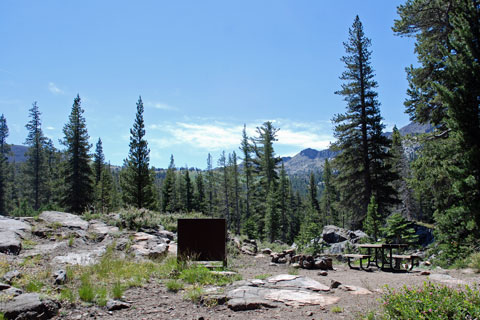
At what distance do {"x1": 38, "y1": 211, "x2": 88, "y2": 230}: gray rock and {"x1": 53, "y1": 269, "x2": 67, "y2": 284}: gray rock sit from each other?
5.34 metres

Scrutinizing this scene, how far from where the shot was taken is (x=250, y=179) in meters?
41.2

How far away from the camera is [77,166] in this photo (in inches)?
1176

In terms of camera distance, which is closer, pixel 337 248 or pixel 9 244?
pixel 9 244

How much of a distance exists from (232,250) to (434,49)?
12.3 metres

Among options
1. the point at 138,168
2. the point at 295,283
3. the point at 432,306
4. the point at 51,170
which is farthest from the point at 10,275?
the point at 51,170

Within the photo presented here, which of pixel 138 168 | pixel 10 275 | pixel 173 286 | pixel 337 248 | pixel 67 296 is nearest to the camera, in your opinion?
pixel 67 296

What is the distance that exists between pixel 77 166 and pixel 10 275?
1108 inches

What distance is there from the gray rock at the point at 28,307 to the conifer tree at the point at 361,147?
58.9 ft

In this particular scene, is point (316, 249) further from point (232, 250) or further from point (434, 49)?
point (434, 49)

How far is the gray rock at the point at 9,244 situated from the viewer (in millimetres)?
6819

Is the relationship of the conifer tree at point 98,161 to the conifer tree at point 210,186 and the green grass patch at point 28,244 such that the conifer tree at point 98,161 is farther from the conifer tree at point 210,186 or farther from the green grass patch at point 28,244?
the green grass patch at point 28,244

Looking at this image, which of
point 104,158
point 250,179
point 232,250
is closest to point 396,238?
point 232,250

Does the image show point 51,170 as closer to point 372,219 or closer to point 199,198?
point 199,198

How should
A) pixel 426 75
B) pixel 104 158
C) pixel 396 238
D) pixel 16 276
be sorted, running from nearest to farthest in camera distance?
pixel 16 276 < pixel 396 238 < pixel 426 75 < pixel 104 158
